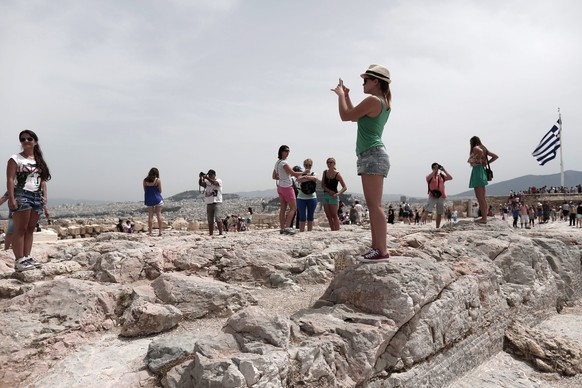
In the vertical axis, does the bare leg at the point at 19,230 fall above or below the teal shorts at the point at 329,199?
below

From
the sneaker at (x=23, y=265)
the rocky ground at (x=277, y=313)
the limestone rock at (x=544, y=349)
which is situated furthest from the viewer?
the limestone rock at (x=544, y=349)

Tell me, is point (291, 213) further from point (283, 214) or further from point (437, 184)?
point (437, 184)

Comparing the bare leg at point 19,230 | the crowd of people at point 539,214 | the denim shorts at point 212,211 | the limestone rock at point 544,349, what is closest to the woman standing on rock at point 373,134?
the limestone rock at point 544,349

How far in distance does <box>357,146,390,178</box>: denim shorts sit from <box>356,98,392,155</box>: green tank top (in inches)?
2.1

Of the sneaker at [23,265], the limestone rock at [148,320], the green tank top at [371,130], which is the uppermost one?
the green tank top at [371,130]

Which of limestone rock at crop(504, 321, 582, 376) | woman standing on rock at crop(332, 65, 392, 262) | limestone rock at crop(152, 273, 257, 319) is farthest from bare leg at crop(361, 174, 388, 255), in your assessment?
limestone rock at crop(504, 321, 582, 376)

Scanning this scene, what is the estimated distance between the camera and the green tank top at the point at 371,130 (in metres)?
4.18

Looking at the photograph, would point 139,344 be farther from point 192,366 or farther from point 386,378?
point 386,378

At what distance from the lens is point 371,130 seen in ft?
13.8

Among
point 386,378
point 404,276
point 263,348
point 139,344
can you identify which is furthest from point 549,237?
point 139,344

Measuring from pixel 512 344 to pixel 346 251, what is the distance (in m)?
2.52

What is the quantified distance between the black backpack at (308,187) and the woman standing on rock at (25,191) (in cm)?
420

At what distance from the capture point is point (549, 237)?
8164 mm

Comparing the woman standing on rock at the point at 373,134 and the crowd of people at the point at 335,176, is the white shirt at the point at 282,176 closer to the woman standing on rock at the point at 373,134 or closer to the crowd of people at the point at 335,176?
the crowd of people at the point at 335,176
